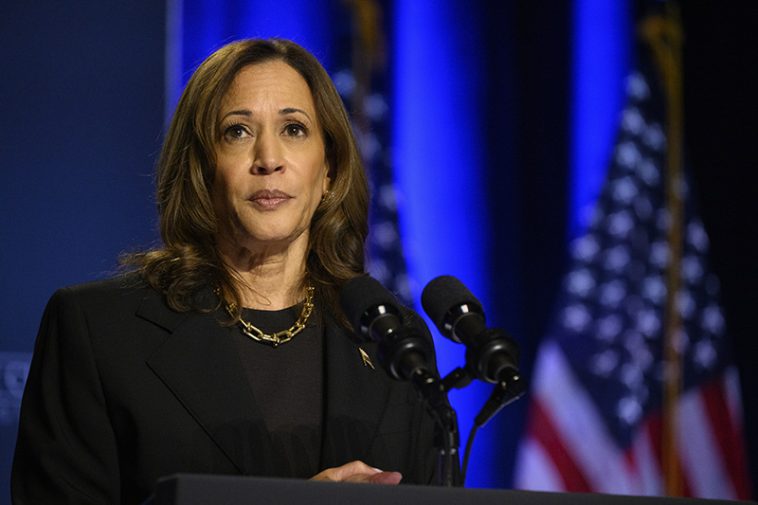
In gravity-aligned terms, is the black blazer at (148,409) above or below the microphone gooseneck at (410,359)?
below

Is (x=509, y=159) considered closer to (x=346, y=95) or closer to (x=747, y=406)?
(x=346, y=95)

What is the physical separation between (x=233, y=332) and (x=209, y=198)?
270mm

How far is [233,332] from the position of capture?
2.03 m

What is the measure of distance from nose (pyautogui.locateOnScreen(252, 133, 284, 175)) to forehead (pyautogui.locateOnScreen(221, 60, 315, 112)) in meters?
0.10

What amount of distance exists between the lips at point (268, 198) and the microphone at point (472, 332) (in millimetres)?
501

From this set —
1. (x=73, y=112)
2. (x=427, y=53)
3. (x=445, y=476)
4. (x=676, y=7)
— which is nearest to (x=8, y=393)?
(x=73, y=112)

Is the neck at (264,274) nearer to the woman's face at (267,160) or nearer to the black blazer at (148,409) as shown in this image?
the woman's face at (267,160)

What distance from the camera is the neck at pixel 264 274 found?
211 centimetres

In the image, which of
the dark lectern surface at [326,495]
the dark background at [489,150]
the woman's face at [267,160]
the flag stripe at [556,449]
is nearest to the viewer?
the dark lectern surface at [326,495]

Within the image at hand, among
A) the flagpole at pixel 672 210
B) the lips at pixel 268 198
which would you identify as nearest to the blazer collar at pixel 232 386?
the lips at pixel 268 198

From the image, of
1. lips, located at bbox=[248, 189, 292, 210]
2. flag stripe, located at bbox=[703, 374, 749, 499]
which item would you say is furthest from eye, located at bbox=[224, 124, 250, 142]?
flag stripe, located at bbox=[703, 374, 749, 499]

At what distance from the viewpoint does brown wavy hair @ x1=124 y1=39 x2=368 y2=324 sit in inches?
81.8

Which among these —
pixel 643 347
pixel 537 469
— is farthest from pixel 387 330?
pixel 643 347

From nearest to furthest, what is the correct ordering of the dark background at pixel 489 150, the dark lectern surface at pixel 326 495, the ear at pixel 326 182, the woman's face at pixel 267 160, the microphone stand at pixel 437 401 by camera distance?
the dark lectern surface at pixel 326 495, the microphone stand at pixel 437 401, the woman's face at pixel 267 160, the ear at pixel 326 182, the dark background at pixel 489 150
